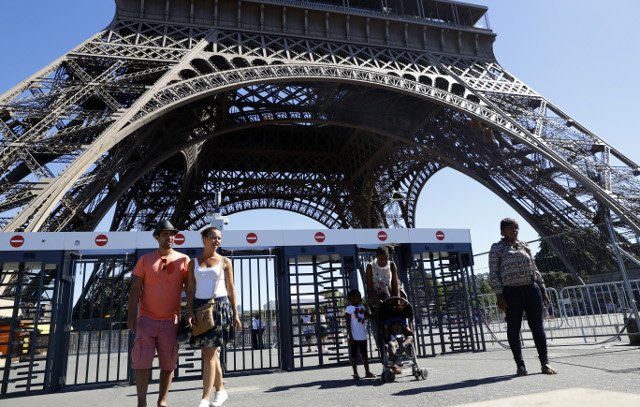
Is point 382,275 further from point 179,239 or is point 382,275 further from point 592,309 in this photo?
point 592,309

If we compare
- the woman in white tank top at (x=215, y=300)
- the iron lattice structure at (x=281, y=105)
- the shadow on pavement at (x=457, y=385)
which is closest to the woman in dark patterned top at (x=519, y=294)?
the shadow on pavement at (x=457, y=385)

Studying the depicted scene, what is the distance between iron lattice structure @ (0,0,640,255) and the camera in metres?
12.5

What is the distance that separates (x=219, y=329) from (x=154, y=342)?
0.55 meters

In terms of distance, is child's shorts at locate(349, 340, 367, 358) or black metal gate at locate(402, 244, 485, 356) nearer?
child's shorts at locate(349, 340, 367, 358)

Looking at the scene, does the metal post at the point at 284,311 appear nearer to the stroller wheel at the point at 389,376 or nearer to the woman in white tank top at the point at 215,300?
the stroller wheel at the point at 389,376

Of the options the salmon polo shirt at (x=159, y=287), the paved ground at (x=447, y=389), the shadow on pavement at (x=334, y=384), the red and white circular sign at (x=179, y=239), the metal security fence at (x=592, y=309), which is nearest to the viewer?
the paved ground at (x=447, y=389)

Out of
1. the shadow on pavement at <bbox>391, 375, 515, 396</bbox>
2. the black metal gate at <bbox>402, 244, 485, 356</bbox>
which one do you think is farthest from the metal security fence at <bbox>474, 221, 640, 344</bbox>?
the shadow on pavement at <bbox>391, 375, 515, 396</bbox>

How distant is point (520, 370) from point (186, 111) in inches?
663

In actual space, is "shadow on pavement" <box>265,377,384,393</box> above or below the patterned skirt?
below

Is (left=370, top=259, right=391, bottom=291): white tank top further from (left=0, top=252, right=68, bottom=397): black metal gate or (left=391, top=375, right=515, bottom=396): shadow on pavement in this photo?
(left=0, top=252, right=68, bottom=397): black metal gate

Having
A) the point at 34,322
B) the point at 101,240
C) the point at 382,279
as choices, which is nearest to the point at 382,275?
the point at 382,279

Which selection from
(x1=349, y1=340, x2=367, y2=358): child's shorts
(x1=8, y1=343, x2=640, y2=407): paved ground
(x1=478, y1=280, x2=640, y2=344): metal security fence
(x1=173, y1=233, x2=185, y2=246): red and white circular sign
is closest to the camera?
(x1=8, y1=343, x2=640, y2=407): paved ground

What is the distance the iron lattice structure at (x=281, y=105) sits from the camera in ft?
40.9

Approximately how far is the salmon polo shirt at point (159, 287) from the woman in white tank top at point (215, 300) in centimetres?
A: 14
